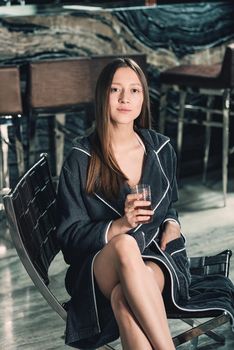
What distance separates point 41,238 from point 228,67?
2.26 metres

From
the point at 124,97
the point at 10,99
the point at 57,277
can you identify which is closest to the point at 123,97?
the point at 124,97

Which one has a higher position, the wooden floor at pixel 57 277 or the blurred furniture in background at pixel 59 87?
the blurred furniture in background at pixel 59 87

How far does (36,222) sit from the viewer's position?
2.23m

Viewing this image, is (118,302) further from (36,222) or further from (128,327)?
(36,222)

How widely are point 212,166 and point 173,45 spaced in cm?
88

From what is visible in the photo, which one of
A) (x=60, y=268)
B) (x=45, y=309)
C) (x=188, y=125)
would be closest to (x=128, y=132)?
A: (x=45, y=309)

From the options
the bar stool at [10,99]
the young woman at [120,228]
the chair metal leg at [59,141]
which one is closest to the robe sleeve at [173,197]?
the young woman at [120,228]

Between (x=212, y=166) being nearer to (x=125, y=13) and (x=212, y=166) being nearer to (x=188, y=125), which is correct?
(x=188, y=125)

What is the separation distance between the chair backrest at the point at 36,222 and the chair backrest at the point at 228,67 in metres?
2.08

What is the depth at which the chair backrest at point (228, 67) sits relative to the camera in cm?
420

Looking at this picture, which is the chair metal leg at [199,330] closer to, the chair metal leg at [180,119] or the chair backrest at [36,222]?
the chair backrest at [36,222]

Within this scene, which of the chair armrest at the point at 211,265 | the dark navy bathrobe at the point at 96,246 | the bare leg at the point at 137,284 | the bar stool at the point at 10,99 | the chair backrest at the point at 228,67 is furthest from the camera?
the chair backrest at the point at 228,67

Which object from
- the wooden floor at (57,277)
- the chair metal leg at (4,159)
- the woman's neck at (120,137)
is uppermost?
the woman's neck at (120,137)

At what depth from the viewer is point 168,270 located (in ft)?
7.22
